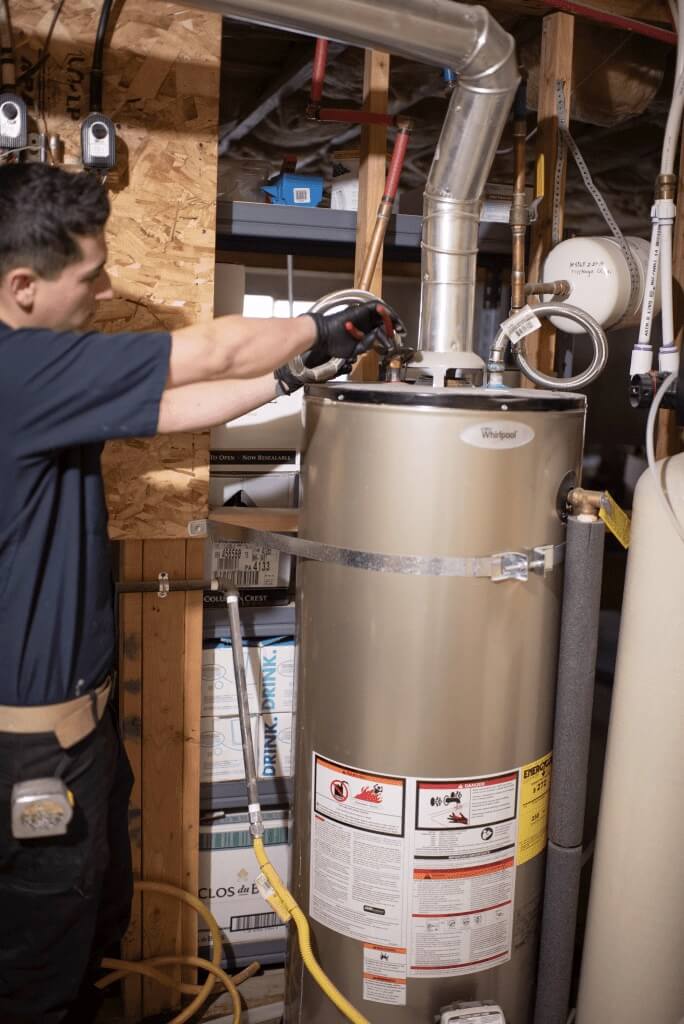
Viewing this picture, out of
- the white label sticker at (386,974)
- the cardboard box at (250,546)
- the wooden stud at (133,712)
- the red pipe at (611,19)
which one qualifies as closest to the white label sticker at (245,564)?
the cardboard box at (250,546)

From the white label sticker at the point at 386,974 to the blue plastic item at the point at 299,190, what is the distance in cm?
139

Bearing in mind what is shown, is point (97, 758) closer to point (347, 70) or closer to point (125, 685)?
point (125, 685)

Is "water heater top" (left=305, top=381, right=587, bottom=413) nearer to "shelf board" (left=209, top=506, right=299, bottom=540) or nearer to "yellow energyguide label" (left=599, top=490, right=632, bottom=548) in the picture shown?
"yellow energyguide label" (left=599, top=490, right=632, bottom=548)

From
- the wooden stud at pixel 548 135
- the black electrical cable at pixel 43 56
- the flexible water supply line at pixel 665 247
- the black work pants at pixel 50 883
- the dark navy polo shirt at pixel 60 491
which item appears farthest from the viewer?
the wooden stud at pixel 548 135

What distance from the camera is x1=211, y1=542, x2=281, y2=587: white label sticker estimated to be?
1.97m

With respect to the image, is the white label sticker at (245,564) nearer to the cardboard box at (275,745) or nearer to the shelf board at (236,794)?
the cardboard box at (275,745)

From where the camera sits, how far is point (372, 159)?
1.79 m

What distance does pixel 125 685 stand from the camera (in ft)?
6.06

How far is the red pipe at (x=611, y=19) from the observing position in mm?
1826

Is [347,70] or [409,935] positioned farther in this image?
[347,70]

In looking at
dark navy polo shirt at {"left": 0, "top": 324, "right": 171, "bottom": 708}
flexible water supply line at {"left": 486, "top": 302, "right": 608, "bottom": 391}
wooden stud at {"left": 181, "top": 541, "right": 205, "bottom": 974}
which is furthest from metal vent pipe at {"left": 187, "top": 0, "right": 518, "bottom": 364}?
wooden stud at {"left": 181, "top": 541, "right": 205, "bottom": 974}

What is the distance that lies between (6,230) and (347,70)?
4.89 feet

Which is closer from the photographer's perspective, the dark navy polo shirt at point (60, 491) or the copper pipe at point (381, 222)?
the dark navy polo shirt at point (60, 491)

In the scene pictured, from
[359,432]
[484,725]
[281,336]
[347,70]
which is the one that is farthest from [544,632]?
[347,70]
